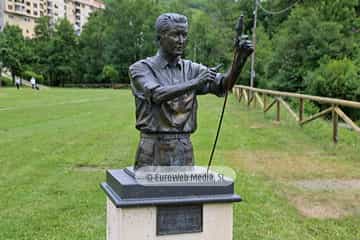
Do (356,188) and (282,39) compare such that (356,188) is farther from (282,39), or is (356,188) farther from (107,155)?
(282,39)

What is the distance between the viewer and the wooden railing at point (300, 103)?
998 centimetres

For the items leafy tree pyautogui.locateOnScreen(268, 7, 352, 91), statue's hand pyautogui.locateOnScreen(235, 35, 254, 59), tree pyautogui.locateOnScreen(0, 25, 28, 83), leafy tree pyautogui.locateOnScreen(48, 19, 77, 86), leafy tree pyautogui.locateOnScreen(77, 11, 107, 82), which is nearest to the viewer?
statue's hand pyautogui.locateOnScreen(235, 35, 254, 59)

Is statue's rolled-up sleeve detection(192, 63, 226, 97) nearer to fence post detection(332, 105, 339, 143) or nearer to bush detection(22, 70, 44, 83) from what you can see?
fence post detection(332, 105, 339, 143)

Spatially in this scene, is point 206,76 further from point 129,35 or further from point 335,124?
point 129,35

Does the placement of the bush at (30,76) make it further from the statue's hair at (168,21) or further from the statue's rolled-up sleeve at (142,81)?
the statue's hair at (168,21)

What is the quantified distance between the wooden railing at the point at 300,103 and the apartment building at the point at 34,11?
56.8m

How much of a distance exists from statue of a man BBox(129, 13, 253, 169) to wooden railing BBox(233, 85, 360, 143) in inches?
261

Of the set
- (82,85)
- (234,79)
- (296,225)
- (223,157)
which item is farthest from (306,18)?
(82,85)

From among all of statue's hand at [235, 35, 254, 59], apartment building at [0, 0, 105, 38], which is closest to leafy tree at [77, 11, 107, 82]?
apartment building at [0, 0, 105, 38]

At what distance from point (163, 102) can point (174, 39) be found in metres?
0.42

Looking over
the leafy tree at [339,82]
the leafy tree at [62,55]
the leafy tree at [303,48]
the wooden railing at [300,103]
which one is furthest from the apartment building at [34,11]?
the leafy tree at [339,82]

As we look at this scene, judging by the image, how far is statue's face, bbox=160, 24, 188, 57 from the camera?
3.18 metres

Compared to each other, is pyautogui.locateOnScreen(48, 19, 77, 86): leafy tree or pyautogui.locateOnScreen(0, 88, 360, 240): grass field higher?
pyautogui.locateOnScreen(48, 19, 77, 86): leafy tree

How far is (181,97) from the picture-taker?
10.8ft
